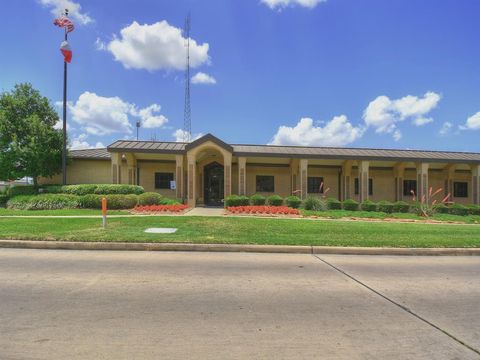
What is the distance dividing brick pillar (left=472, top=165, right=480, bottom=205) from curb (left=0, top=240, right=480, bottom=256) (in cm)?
2012

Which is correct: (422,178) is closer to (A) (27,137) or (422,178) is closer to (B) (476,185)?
(B) (476,185)

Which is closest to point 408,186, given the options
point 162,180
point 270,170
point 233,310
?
point 270,170

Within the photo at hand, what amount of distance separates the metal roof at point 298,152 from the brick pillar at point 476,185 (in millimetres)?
842

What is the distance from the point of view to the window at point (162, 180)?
25.8 m

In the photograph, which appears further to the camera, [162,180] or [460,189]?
[460,189]

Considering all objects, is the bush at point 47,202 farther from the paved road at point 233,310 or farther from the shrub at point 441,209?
the shrub at point 441,209

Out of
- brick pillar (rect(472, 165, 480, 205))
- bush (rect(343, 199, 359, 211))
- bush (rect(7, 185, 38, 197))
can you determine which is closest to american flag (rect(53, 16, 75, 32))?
bush (rect(7, 185, 38, 197))

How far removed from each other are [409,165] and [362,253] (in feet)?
69.1

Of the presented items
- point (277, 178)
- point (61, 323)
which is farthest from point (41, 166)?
point (61, 323)

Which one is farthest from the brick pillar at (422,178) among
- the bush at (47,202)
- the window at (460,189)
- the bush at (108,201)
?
the bush at (47,202)

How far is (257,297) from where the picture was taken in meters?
4.98

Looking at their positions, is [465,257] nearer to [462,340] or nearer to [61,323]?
[462,340]

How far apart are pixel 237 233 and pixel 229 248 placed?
1.74 meters

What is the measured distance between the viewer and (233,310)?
4395 millimetres
